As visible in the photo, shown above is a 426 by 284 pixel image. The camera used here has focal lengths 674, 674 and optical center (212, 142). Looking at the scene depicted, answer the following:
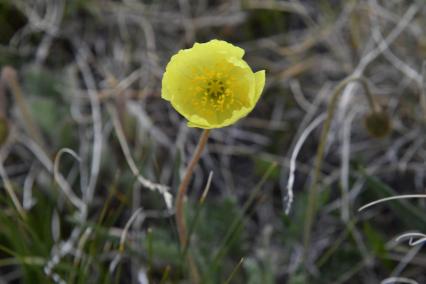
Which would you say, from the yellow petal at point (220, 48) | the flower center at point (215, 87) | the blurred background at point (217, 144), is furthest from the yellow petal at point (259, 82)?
the blurred background at point (217, 144)

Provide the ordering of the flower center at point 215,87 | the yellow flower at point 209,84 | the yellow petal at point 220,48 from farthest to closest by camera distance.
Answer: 1. the flower center at point 215,87
2. the yellow flower at point 209,84
3. the yellow petal at point 220,48

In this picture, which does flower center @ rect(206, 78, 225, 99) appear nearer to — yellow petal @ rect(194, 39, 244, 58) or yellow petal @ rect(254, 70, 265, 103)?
yellow petal @ rect(194, 39, 244, 58)

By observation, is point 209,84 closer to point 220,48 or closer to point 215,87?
point 215,87

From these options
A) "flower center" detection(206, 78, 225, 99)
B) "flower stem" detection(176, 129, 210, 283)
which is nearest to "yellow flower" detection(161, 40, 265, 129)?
"flower center" detection(206, 78, 225, 99)

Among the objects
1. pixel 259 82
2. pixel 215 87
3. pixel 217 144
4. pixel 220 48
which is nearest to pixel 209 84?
pixel 215 87

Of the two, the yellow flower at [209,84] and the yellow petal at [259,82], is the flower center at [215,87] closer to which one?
the yellow flower at [209,84]

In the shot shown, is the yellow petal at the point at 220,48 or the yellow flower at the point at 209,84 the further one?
the yellow flower at the point at 209,84

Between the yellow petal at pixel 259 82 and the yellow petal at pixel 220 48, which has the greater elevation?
the yellow petal at pixel 220 48
